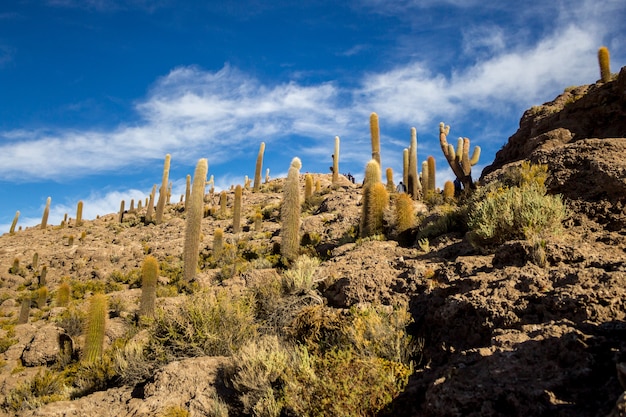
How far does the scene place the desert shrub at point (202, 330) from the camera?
22.5 ft

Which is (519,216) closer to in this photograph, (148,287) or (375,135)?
(148,287)

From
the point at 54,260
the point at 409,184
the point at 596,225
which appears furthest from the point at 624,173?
the point at 54,260

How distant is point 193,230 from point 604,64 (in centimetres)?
1658

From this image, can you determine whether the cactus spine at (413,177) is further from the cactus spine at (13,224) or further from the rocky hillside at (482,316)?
the cactus spine at (13,224)

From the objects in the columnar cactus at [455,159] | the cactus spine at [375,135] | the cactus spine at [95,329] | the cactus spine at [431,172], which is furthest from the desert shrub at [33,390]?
the cactus spine at [431,172]

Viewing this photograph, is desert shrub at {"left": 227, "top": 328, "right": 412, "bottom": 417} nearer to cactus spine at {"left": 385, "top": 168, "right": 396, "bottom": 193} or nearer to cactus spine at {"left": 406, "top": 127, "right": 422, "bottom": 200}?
cactus spine at {"left": 406, "top": 127, "right": 422, "bottom": 200}

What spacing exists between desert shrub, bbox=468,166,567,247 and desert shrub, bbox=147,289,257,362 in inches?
165

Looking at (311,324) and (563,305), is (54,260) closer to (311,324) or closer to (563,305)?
(311,324)

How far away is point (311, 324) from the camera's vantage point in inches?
246

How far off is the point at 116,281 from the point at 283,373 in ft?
A: 67.6

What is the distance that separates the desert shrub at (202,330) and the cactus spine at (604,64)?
14.1 m

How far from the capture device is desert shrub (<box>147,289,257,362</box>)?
22.5 feet

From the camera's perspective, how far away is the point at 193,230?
18.4m

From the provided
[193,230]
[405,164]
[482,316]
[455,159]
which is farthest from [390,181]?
[482,316]
